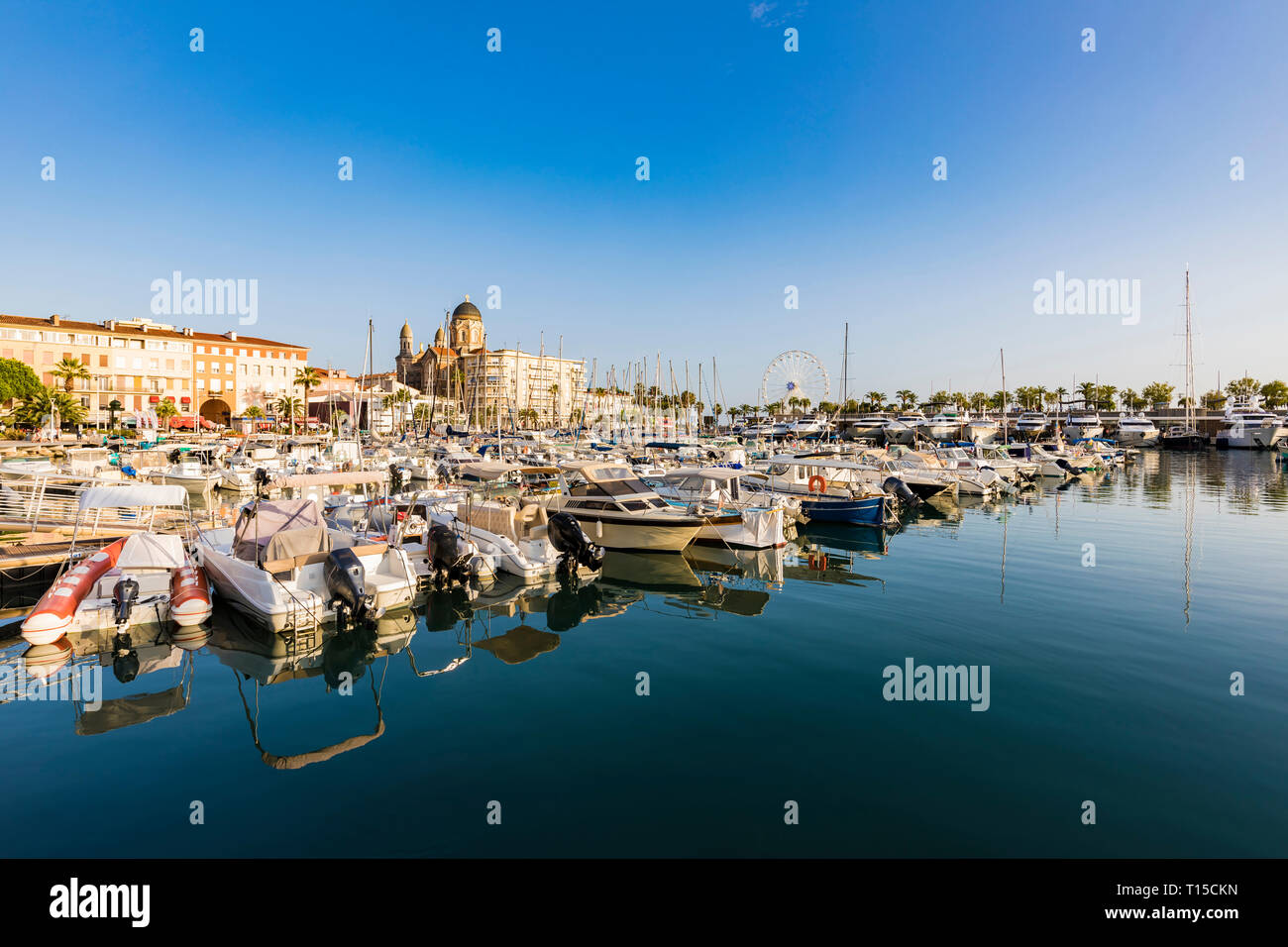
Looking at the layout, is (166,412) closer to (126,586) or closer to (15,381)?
(15,381)

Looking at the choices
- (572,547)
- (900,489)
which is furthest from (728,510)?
(900,489)

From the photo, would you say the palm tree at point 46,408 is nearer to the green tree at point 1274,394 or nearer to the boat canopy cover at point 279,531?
the boat canopy cover at point 279,531

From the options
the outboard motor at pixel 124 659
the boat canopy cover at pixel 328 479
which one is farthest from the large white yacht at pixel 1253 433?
the outboard motor at pixel 124 659

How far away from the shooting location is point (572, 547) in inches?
797

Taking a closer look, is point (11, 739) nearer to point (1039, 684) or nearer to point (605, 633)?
point (605, 633)

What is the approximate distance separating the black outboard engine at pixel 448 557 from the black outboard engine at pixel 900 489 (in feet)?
84.2

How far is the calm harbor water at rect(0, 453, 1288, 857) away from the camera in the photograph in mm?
7441

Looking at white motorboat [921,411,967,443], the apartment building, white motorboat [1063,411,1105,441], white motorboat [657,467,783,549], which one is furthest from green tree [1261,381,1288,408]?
the apartment building

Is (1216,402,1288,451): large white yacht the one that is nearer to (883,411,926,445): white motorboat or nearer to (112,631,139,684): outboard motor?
(883,411,926,445): white motorboat

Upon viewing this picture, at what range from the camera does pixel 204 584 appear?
15484 mm

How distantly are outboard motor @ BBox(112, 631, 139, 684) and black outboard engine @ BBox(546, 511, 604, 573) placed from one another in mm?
10831

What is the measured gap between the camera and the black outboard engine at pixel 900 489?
36125 mm

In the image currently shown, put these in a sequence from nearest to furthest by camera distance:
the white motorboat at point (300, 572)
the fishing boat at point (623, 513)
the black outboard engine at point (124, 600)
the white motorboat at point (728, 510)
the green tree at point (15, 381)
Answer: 1. the black outboard engine at point (124, 600)
2. the white motorboat at point (300, 572)
3. the fishing boat at point (623, 513)
4. the white motorboat at point (728, 510)
5. the green tree at point (15, 381)
